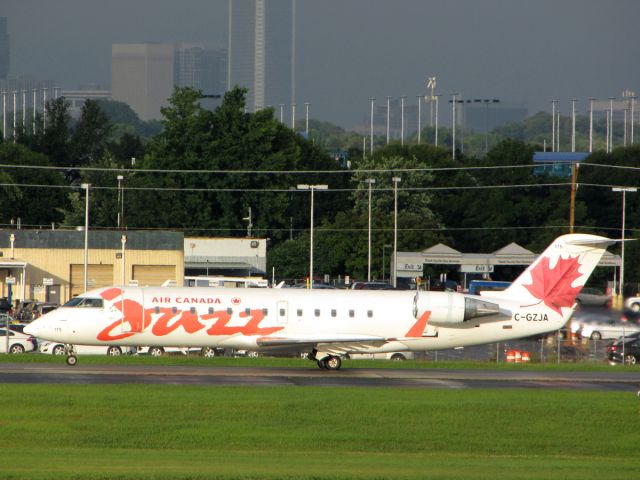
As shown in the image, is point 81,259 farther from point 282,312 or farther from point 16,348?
point 282,312

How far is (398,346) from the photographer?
4659 centimetres

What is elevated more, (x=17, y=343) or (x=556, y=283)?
(x=556, y=283)

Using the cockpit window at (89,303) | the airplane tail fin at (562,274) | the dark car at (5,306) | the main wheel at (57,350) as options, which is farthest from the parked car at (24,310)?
the airplane tail fin at (562,274)

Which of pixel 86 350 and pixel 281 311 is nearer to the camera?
pixel 281 311

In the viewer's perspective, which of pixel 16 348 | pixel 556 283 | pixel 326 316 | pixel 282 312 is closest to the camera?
pixel 282 312

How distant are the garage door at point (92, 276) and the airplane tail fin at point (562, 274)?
4441 centimetres

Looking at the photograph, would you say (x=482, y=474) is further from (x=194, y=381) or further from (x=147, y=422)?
(x=194, y=381)

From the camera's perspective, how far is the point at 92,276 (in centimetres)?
8644

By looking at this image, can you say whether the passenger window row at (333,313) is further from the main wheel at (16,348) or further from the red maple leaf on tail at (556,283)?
the main wheel at (16,348)

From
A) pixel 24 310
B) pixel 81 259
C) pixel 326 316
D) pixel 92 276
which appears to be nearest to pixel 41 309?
pixel 24 310

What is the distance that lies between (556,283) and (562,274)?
48 centimetres

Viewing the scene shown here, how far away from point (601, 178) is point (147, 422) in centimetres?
11672

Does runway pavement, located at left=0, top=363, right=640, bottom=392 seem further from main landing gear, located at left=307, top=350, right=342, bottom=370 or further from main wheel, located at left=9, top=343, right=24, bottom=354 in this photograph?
main wheel, located at left=9, top=343, right=24, bottom=354

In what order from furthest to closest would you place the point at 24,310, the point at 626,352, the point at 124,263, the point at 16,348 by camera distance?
1. the point at 124,263
2. the point at 24,310
3. the point at 626,352
4. the point at 16,348
